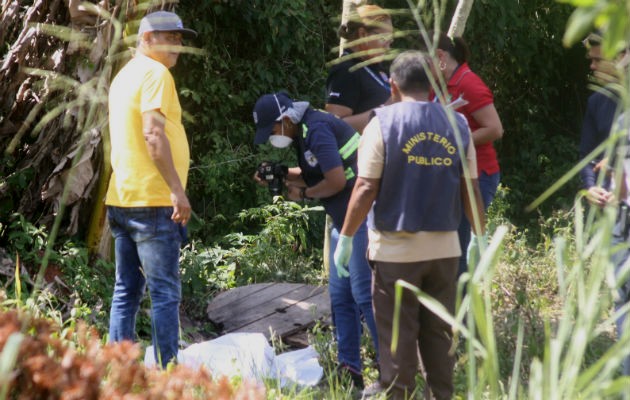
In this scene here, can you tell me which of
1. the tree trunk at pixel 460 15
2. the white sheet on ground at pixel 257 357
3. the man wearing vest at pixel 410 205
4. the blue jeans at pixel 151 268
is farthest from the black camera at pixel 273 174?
the tree trunk at pixel 460 15

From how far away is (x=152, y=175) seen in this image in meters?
4.27

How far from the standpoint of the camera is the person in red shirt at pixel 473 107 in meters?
4.89

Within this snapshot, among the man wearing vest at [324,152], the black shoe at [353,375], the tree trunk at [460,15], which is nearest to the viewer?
the man wearing vest at [324,152]

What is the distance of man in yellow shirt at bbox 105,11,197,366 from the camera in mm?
4203

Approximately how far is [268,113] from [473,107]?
114 cm

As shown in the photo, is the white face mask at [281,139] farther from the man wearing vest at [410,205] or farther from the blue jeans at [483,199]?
the blue jeans at [483,199]

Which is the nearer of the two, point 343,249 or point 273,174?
point 343,249

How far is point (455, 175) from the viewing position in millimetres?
3812

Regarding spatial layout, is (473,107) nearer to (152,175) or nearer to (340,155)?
(340,155)

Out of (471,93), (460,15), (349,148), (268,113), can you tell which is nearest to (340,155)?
(349,148)

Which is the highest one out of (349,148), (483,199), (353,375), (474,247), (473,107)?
(474,247)

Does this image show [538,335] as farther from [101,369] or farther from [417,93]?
[101,369]

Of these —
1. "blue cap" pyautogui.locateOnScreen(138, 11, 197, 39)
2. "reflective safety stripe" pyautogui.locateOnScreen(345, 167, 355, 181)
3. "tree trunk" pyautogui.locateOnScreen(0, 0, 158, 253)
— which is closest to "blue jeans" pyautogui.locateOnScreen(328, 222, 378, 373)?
"reflective safety stripe" pyautogui.locateOnScreen(345, 167, 355, 181)

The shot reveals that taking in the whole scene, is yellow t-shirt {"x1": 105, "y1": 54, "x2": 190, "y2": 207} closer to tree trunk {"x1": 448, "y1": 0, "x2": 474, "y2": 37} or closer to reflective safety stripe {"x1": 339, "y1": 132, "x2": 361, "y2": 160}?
reflective safety stripe {"x1": 339, "y1": 132, "x2": 361, "y2": 160}
